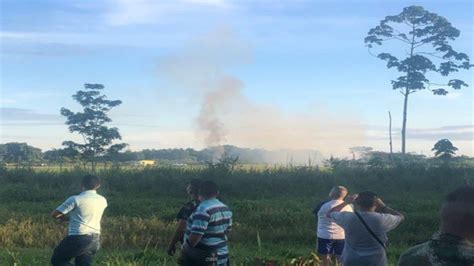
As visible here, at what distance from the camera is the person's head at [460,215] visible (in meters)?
3.30

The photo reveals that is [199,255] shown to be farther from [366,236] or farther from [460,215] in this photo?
[460,215]

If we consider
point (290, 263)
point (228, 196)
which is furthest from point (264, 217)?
point (290, 263)

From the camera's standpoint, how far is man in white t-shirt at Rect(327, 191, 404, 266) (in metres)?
7.04

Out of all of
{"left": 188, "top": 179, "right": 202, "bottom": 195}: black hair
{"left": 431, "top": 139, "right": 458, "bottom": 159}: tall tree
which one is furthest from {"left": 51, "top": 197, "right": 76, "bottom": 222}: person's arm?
{"left": 431, "top": 139, "right": 458, "bottom": 159}: tall tree

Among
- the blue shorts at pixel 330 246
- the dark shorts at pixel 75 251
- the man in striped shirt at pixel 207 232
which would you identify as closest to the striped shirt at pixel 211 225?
the man in striped shirt at pixel 207 232

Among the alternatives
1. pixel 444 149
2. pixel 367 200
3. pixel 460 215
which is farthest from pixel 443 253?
pixel 444 149

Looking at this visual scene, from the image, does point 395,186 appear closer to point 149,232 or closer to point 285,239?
point 285,239

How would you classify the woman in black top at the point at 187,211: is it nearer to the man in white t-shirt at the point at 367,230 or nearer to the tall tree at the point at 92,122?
the man in white t-shirt at the point at 367,230

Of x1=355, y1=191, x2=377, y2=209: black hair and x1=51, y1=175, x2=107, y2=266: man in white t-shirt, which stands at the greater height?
x1=355, y1=191, x2=377, y2=209: black hair

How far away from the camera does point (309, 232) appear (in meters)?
19.4

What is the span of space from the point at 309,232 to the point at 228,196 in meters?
9.88

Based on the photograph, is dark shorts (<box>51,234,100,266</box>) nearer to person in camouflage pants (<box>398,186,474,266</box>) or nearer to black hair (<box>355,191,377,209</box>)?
black hair (<box>355,191,377,209</box>)

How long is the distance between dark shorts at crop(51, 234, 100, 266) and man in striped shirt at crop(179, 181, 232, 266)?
60.2 inches

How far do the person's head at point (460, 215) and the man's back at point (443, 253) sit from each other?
0.12ft
